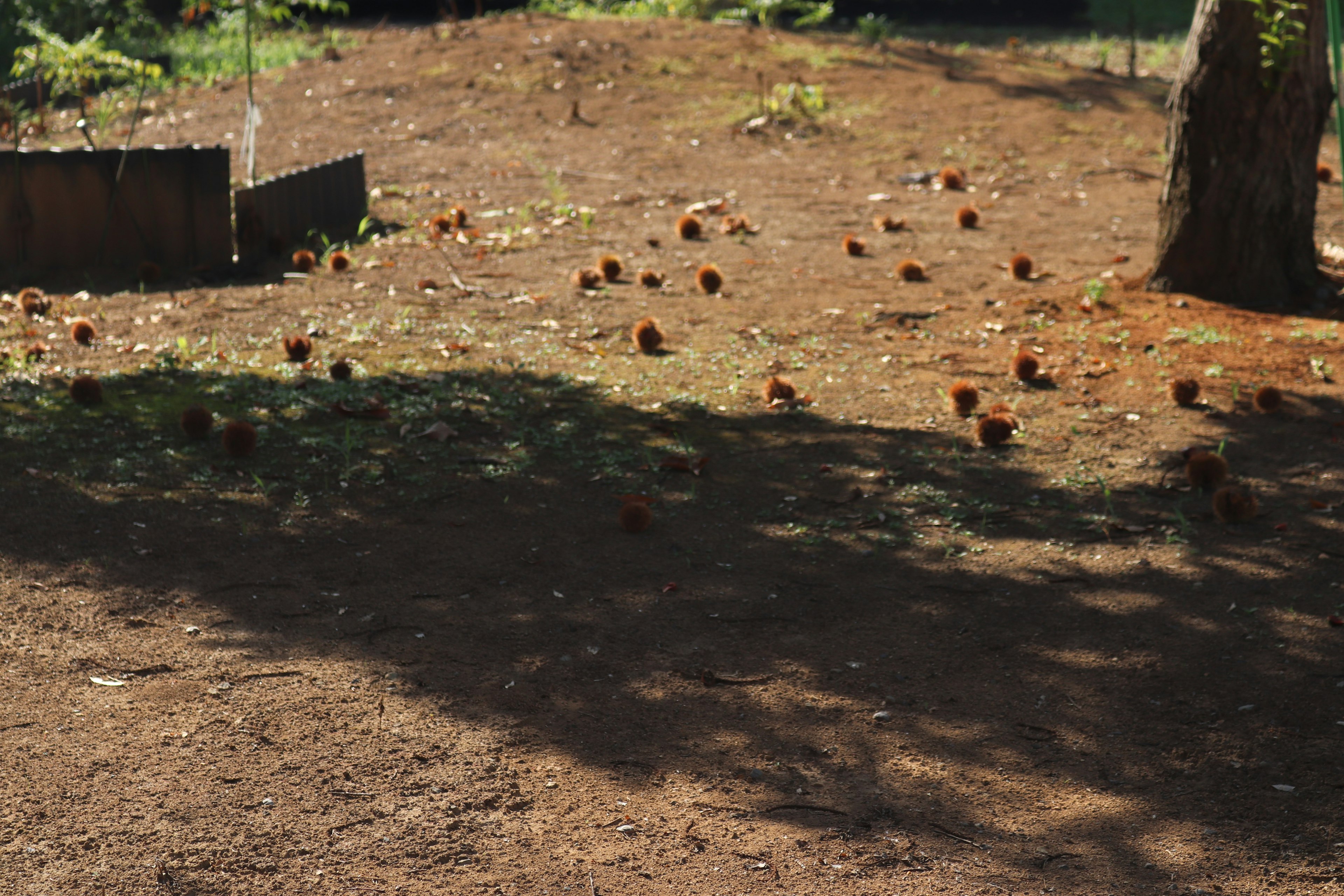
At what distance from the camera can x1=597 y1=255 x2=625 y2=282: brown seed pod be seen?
6.84 meters

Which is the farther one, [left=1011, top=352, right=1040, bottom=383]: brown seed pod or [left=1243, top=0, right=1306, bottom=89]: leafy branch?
[left=1243, top=0, right=1306, bottom=89]: leafy branch

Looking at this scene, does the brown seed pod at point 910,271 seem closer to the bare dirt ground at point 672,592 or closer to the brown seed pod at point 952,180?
the bare dirt ground at point 672,592

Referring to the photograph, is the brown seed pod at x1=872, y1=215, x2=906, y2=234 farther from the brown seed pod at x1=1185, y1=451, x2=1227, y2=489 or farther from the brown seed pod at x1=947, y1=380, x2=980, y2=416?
the brown seed pod at x1=1185, y1=451, x2=1227, y2=489

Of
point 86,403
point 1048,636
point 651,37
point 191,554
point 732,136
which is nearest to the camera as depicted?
point 1048,636

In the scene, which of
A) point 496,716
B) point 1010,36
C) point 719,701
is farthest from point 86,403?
point 1010,36

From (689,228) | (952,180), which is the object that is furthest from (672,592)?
(952,180)

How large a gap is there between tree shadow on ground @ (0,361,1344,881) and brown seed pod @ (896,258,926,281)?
2315 millimetres

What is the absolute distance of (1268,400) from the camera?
4.65 m

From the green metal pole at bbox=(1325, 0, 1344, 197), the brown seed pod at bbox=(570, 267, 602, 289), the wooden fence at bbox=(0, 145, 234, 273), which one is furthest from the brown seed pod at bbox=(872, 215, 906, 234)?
the green metal pole at bbox=(1325, 0, 1344, 197)

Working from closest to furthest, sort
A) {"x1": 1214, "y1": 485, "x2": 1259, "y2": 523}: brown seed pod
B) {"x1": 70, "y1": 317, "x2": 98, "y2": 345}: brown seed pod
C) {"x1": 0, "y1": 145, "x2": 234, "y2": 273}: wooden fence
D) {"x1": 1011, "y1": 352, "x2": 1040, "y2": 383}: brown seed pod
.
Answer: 1. {"x1": 1214, "y1": 485, "x2": 1259, "y2": 523}: brown seed pod
2. {"x1": 1011, "y1": 352, "x2": 1040, "y2": 383}: brown seed pod
3. {"x1": 70, "y1": 317, "x2": 98, "y2": 345}: brown seed pod
4. {"x1": 0, "y1": 145, "x2": 234, "y2": 273}: wooden fence

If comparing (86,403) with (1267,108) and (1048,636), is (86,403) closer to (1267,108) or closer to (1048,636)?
(1048,636)

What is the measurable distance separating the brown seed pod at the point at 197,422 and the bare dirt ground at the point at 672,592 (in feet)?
0.23

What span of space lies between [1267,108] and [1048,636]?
12.8 ft

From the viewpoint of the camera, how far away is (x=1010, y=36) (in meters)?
16.7
